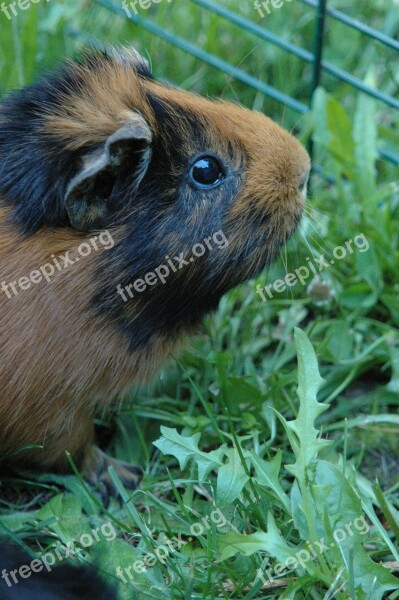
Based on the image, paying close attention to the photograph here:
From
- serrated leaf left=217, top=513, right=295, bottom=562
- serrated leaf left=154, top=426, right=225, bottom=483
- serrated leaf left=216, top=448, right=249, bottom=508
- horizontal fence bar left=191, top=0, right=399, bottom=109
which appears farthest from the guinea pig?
horizontal fence bar left=191, top=0, right=399, bottom=109

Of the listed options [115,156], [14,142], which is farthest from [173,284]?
[14,142]

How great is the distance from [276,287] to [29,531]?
4.80ft

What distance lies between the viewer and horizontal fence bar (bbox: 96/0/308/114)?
4.06m

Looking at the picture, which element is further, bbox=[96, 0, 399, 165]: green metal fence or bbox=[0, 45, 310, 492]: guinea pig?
bbox=[96, 0, 399, 165]: green metal fence

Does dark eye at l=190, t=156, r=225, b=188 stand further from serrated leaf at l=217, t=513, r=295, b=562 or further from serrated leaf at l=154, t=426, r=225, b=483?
serrated leaf at l=217, t=513, r=295, b=562

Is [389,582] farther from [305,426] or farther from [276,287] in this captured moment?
[276,287]

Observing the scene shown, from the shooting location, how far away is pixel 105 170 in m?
2.57

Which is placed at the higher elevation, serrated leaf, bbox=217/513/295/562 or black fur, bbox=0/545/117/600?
black fur, bbox=0/545/117/600

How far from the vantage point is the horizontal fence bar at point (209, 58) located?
4062mm

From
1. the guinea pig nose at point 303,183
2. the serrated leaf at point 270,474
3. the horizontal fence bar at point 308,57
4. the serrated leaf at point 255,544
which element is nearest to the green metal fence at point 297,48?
the horizontal fence bar at point 308,57

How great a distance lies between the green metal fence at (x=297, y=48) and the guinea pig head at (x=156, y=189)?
103 centimetres

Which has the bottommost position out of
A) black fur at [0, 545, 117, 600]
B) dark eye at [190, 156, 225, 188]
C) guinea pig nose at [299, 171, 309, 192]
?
black fur at [0, 545, 117, 600]

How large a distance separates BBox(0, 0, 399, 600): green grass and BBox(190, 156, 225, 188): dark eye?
519 millimetres

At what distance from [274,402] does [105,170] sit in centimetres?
119
